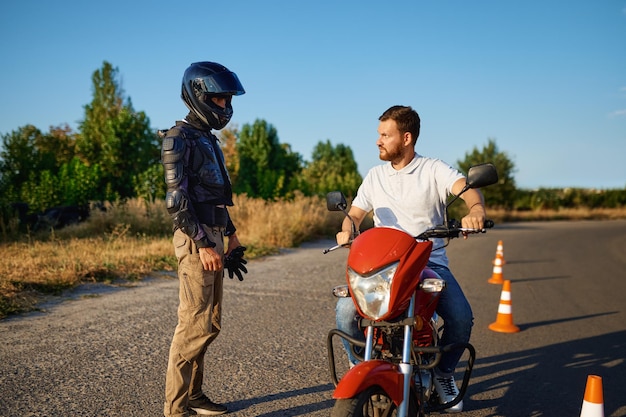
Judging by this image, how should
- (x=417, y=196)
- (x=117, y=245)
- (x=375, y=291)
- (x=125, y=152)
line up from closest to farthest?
(x=375, y=291), (x=417, y=196), (x=117, y=245), (x=125, y=152)

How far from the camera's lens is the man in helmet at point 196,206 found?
3203 millimetres

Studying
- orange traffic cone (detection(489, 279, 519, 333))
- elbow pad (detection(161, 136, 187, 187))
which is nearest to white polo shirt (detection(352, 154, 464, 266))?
elbow pad (detection(161, 136, 187, 187))

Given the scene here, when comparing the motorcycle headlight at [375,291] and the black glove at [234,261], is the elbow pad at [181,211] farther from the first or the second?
the motorcycle headlight at [375,291]

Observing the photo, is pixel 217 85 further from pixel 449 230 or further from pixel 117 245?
pixel 117 245

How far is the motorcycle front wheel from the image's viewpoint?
230cm

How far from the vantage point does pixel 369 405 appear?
262cm

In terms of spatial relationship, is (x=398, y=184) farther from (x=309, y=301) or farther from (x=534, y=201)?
(x=534, y=201)

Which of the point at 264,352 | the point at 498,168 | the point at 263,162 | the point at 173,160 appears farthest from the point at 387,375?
the point at 498,168

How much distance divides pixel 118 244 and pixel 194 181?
27.9ft

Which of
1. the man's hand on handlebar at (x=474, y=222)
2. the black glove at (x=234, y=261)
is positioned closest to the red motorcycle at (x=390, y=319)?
the man's hand on handlebar at (x=474, y=222)

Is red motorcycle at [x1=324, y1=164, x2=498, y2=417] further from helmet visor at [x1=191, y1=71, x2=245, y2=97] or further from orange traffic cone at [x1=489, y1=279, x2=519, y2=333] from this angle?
orange traffic cone at [x1=489, y1=279, x2=519, y2=333]

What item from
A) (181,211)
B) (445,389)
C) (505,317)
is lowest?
(505,317)

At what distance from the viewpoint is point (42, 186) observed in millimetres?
19891

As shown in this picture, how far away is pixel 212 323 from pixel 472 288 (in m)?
6.67
